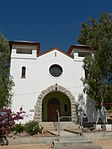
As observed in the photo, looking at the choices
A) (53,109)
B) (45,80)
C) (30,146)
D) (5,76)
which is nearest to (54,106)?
(53,109)

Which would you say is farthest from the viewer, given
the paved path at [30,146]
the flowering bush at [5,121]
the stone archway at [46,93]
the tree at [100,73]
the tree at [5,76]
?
the stone archway at [46,93]

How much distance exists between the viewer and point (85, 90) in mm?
17188

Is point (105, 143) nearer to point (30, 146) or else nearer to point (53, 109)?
point (30, 146)

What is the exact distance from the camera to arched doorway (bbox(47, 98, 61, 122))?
61.0ft

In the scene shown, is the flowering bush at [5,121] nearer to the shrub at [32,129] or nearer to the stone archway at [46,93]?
the shrub at [32,129]

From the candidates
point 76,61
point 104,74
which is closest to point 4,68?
point 76,61

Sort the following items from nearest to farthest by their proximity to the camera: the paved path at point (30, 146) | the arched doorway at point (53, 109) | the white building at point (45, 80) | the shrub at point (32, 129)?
1. the paved path at point (30, 146)
2. the shrub at point (32, 129)
3. the white building at point (45, 80)
4. the arched doorway at point (53, 109)

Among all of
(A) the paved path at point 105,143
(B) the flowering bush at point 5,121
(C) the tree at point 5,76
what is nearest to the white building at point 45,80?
(C) the tree at point 5,76

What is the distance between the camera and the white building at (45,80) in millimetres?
16656

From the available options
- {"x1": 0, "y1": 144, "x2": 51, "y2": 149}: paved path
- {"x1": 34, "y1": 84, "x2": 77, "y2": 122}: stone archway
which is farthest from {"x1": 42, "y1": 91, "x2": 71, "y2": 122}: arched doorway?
{"x1": 0, "y1": 144, "x2": 51, "y2": 149}: paved path

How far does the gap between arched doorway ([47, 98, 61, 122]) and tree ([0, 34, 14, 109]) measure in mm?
4917

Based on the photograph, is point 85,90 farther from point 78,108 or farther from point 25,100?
point 25,100

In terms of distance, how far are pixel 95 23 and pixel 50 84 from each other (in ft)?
46.4

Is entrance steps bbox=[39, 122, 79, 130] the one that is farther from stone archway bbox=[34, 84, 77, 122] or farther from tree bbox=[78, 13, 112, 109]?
tree bbox=[78, 13, 112, 109]
